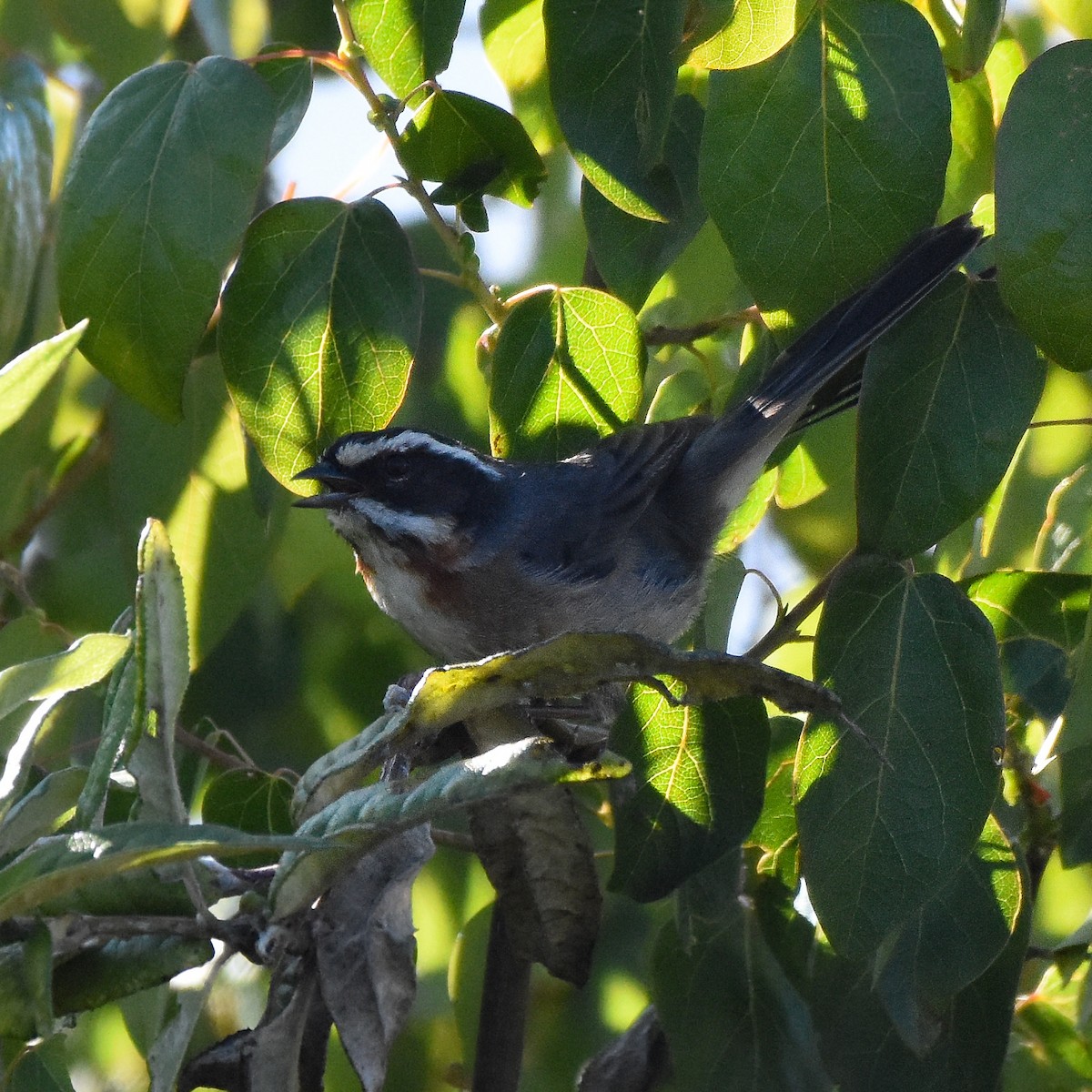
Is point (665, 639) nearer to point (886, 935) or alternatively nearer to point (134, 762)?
point (886, 935)

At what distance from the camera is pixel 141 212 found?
231 centimetres

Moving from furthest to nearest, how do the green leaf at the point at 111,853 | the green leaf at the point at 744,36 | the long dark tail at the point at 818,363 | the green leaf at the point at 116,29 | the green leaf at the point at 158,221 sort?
the green leaf at the point at 116,29, the long dark tail at the point at 818,363, the green leaf at the point at 158,221, the green leaf at the point at 744,36, the green leaf at the point at 111,853

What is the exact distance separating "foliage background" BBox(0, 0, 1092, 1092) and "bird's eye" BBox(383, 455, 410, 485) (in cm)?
22

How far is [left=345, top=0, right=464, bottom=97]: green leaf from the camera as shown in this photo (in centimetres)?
235

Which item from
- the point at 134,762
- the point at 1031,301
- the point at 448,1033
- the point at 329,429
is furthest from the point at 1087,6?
the point at 448,1033

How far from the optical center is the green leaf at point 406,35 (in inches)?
92.4

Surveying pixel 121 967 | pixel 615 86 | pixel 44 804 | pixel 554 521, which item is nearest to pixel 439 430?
pixel 554 521

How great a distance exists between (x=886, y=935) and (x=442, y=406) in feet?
6.52

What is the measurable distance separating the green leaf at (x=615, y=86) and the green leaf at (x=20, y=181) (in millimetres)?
1116

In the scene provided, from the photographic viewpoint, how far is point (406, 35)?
7.83 ft

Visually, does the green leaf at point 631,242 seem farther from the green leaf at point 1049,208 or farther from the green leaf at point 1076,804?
the green leaf at point 1076,804

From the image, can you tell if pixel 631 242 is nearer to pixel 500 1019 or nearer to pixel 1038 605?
pixel 1038 605

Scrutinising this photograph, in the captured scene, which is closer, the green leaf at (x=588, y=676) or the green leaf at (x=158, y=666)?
the green leaf at (x=158, y=666)

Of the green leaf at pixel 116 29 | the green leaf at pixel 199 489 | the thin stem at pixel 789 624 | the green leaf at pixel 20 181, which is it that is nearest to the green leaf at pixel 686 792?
the thin stem at pixel 789 624
